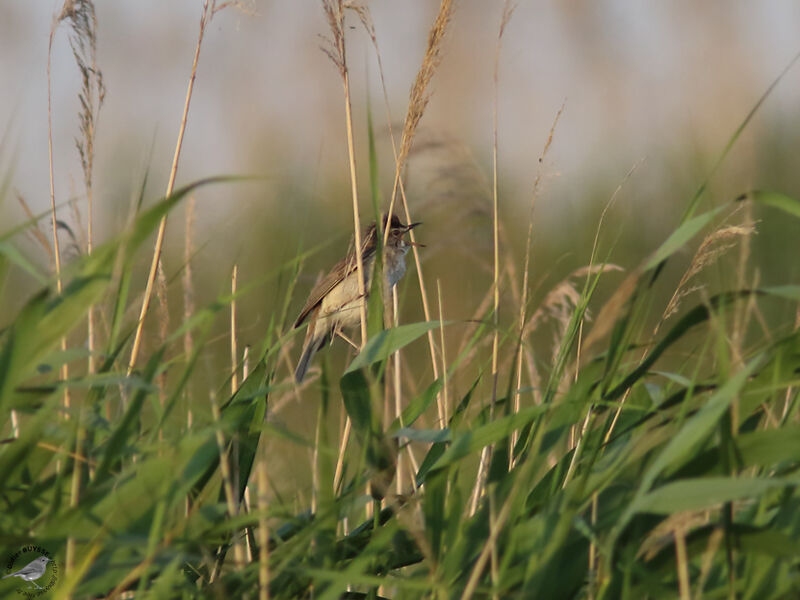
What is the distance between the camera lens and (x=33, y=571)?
6.80 ft

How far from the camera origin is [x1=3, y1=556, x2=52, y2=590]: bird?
6.78 feet

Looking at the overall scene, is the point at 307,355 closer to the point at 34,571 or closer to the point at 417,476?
the point at 417,476

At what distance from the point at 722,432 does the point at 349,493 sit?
2.46ft

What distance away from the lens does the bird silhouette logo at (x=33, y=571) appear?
2051mm

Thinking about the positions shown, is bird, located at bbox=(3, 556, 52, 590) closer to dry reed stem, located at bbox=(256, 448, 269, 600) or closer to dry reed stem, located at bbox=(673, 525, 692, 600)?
dry reed stem, located at bbox=(256, 448, 269, 600)

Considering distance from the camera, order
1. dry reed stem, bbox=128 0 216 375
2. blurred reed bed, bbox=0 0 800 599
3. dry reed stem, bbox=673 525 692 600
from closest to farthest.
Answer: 1. dry reed stem, bbox=673 525 692 600
2. blurred reed bed, bbox=0 0 800 599
3. dry reed stem, bbox=128 0 216 375

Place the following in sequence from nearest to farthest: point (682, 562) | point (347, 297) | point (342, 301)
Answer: point (682, 562)
point (347, 297)
point (342, 301)

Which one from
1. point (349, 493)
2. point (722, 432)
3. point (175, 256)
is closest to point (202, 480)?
point (349, 493)

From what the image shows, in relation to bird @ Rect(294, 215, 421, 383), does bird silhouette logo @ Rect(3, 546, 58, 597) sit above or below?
below

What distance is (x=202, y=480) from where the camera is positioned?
2199mm

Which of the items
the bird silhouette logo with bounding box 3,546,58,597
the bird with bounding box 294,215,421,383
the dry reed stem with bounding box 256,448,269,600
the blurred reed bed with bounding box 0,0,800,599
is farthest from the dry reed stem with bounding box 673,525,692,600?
the bird with bounding box 294,215,421,383

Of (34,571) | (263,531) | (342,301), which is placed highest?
(342,301)

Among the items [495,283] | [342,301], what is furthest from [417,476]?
[342,301]

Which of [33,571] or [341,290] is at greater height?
[341,290]
